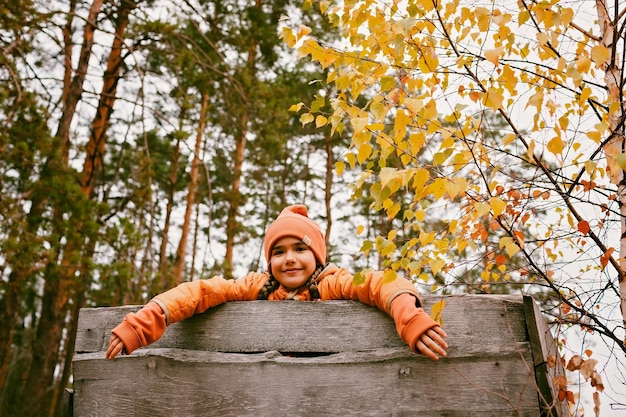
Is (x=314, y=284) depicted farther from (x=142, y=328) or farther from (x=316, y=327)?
(x=142, y=328)

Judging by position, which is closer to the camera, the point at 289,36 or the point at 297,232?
the point at 289,36

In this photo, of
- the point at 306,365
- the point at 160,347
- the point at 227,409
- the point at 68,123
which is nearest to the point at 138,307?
the point at 160,347

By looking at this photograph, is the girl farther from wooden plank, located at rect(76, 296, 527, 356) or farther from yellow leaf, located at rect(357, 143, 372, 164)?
yellow leaf, located at rect(357, 143, 372, 164)

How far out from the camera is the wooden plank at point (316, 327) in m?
2.00

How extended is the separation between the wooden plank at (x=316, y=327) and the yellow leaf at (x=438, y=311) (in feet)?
0.29

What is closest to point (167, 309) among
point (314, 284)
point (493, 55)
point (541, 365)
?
point (314, 284)

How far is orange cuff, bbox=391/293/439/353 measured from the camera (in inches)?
75.2

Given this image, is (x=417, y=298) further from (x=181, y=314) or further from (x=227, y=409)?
(x=181, y=314)

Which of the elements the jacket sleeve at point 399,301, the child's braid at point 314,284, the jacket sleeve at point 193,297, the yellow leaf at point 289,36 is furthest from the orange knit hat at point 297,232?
the yellow leaf at point 289,36

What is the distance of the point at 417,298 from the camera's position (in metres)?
2.09

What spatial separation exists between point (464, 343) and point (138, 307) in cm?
151

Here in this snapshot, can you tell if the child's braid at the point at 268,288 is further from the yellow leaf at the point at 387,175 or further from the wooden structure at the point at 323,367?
the yellow leaf at the point at 387,175

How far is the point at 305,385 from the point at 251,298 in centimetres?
76

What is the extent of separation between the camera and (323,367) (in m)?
2.11
